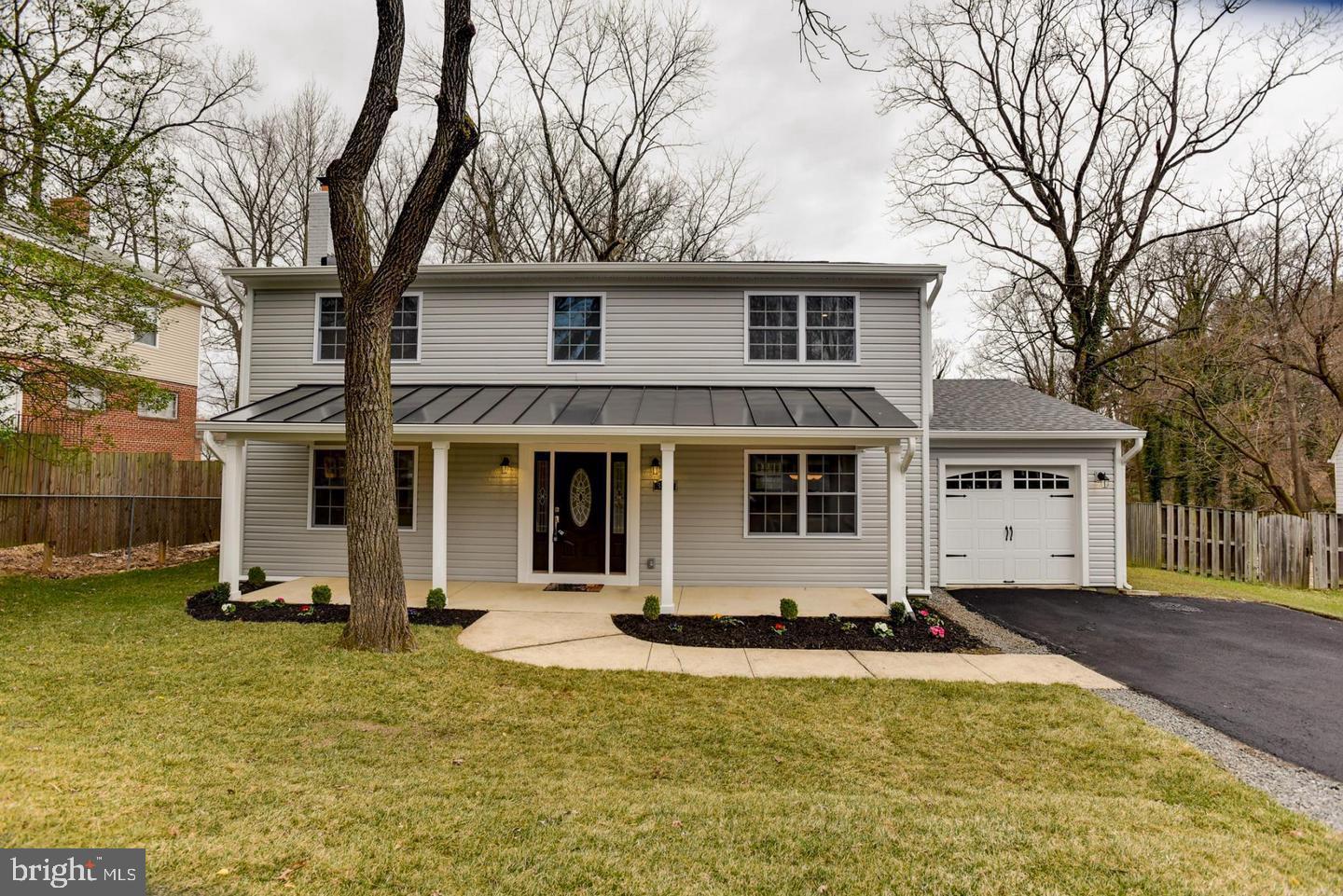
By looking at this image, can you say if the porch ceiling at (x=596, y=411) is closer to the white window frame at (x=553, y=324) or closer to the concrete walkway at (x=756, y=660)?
the white window frame at (x=553, y=324)

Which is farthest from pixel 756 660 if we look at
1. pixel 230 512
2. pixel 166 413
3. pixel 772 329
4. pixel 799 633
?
pixel 166 413

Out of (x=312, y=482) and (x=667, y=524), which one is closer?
(x=667, y=524)

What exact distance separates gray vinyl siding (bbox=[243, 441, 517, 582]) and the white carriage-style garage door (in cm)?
730

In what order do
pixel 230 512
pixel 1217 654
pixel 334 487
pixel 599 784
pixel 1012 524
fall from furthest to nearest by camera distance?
pixel 1012 524 → pixel 334 487 → pixel 230 512 → pixel 1217 654 → pixel 599 784

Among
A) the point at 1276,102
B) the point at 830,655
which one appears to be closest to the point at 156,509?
the point at 830,655

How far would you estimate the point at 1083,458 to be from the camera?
31.3 ft

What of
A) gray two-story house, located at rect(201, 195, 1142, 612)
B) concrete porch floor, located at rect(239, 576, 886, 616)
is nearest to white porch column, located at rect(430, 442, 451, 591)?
concrete porch floor, located at rect(239, 576, 886, 616)

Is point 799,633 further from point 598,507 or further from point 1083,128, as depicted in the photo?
point 1083,128

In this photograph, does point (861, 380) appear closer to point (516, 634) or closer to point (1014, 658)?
point (1014, 658)

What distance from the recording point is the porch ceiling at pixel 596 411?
24.1 feet

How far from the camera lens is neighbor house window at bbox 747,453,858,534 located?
902 cm

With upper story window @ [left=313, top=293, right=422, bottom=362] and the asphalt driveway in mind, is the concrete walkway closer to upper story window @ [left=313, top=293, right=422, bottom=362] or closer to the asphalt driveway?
the asphalt driveway

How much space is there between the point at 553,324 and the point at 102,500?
875cm

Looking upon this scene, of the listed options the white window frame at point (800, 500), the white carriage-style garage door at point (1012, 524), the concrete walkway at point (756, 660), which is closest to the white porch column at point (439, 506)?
the concrete walkway at point (756, 660)
